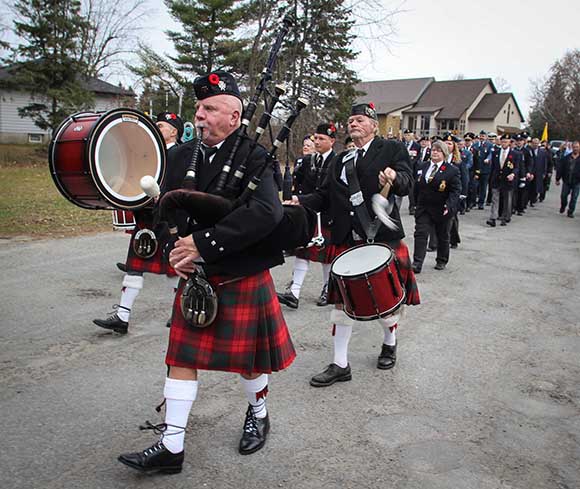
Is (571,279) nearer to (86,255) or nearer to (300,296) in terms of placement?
(300,296)

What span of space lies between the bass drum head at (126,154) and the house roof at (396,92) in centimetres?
5190

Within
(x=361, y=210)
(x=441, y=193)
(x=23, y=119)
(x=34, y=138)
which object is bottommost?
(x=441, y=193)

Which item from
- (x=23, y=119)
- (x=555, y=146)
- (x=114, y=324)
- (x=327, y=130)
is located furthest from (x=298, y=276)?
(x=555, y=146)

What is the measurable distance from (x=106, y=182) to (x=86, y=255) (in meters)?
4.55

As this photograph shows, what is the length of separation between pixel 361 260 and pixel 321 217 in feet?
8.12

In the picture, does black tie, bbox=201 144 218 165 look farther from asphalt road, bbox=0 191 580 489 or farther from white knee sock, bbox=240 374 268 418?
asphalt road, bbox=0 191 580 489

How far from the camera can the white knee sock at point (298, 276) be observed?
564 centimetres

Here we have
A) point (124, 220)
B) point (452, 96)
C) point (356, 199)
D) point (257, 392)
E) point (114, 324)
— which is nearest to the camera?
point (257, 392)

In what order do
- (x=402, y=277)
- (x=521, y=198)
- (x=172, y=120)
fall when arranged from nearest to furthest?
(x=402, y=277) → (x=172, y=120) → (x=521, y=198)

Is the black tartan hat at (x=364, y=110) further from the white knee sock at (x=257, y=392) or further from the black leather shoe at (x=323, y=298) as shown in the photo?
the black leather shoe at (x=323, y=298)

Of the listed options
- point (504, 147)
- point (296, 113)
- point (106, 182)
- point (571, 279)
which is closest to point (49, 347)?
point (106, 182)

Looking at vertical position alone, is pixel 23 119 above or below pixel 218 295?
above

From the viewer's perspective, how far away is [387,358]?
4.10 m

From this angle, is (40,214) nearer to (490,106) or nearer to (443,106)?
(443,106)
